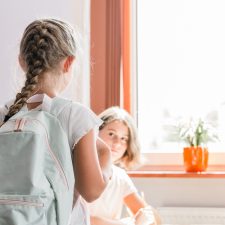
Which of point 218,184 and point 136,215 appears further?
point 218,184

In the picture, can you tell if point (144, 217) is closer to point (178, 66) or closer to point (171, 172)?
point (171, 172)

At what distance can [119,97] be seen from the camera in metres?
3.16

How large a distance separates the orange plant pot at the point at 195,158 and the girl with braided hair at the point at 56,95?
172cm

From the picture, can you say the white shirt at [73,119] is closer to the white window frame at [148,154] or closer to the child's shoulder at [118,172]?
the child's shoulder at [118,172]

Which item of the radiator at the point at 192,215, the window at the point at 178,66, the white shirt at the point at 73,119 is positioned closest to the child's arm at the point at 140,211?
the radiator at the point at 192,215

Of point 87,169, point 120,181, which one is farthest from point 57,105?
point 120,181

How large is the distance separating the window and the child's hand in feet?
2.98

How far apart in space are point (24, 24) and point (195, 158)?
1223 mm

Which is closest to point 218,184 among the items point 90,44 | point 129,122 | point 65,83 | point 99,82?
point 129,122

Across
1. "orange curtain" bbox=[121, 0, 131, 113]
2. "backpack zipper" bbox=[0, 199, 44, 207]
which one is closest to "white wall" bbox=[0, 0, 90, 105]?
"orange curtain" bbox=[121, 0, 131, 113]

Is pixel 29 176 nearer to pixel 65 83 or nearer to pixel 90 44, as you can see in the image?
pixel 65 83

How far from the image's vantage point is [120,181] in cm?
267

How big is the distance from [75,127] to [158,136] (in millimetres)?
2135

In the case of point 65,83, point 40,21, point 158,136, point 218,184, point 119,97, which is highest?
point 40,21
